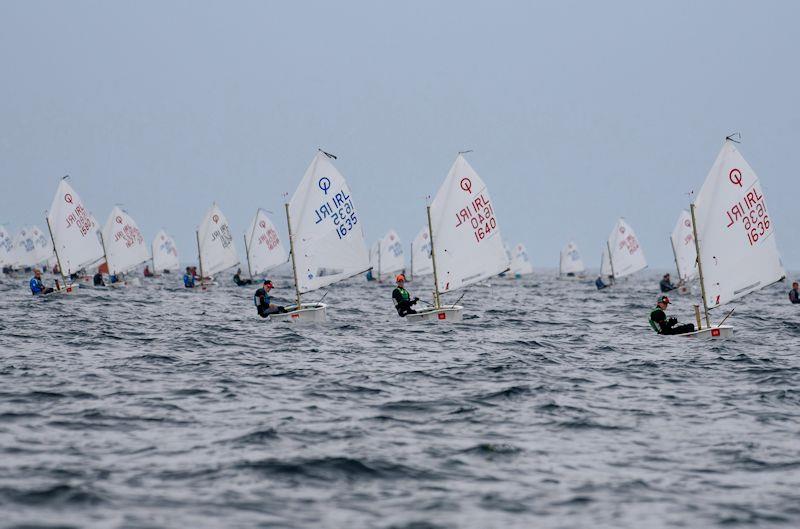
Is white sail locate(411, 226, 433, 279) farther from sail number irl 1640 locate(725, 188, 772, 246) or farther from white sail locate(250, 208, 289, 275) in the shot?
sail number irl 1640 locate(725, 188, 772, 246)

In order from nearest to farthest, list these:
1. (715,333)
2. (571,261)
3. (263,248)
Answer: (715,333) → (263,248) → (571,261)

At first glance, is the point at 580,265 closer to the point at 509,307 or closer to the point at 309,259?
the point at 509,307

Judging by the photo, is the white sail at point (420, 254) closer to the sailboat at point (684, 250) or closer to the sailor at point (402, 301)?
the sailboat at point (684, 250)

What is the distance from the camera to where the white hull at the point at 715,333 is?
25.4m

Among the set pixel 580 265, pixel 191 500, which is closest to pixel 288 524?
pixel 191 500

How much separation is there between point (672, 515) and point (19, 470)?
7372 mm

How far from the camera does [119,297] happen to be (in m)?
46.3

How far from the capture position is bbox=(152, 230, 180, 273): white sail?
92.4 metres

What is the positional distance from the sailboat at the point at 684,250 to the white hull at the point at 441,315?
1358 inches

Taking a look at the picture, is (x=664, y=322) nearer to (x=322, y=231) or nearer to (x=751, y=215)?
(x=751, y=215)

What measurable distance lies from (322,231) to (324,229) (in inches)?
4.0

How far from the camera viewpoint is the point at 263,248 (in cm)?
6656

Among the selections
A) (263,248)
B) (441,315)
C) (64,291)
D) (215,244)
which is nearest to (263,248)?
(263,248)

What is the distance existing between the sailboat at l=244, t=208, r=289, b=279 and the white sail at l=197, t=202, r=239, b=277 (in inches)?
52.6
